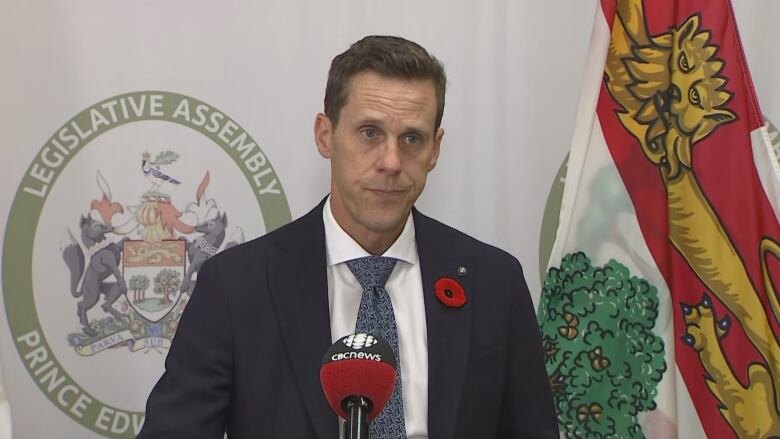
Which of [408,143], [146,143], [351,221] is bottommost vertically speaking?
[351,221]

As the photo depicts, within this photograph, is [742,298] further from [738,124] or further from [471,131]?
[471,131]

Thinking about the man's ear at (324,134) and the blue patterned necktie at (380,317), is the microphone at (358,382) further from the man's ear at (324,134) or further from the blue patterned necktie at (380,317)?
the man's ear at (324,134)

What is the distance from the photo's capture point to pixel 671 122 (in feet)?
8.02

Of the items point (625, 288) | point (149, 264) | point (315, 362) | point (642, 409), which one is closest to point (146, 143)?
point (149, 264)

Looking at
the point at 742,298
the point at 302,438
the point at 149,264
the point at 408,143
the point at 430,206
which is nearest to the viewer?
the point at 302,438

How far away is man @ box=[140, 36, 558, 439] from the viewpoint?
1939 mm

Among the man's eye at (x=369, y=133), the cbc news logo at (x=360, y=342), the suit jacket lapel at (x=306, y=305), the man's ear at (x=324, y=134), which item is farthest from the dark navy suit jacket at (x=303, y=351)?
the cbc news logo at (x=360, y=342)

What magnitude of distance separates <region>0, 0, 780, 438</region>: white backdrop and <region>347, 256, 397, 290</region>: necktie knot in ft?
2.45

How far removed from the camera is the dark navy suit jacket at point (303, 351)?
1.92 meters

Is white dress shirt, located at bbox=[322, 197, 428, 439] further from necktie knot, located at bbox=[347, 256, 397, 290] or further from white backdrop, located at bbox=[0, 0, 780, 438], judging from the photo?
white backdrop, located at bbox=[0, 0, 780, 438]

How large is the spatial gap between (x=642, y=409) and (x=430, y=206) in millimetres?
932

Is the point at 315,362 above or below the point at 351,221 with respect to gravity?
below

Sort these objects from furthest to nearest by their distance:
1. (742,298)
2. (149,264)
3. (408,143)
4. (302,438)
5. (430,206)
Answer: (430,206) < (149,264) < (742,298) < (408,143) < (302,438)

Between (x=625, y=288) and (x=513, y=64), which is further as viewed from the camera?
(x=513, y=64)
